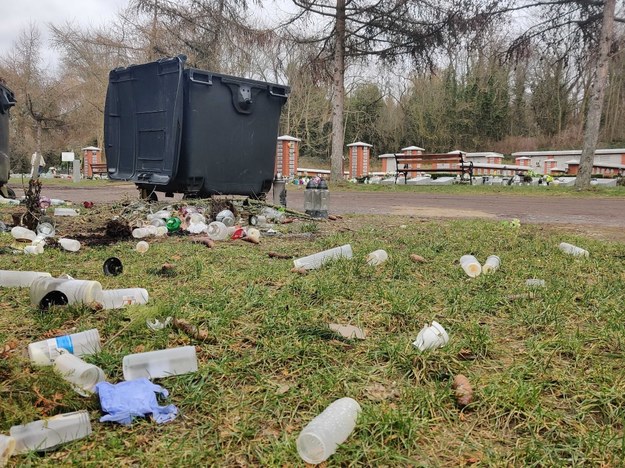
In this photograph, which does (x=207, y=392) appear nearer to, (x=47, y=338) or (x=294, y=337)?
(x=294, y=337)

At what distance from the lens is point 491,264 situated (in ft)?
10.2

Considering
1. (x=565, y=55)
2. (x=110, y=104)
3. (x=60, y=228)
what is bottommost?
(x=60, y=228)

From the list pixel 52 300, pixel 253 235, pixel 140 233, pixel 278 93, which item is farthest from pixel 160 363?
pixel 278 93

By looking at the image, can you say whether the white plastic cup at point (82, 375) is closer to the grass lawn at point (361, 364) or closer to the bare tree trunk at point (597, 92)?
the grass lawn at point (361, 364)

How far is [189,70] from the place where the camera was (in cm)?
563

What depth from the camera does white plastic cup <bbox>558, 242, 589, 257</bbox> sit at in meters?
3.59

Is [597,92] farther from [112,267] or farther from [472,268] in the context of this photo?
[112,267]

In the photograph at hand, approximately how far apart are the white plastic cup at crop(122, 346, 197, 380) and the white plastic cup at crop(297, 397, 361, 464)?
52 cm

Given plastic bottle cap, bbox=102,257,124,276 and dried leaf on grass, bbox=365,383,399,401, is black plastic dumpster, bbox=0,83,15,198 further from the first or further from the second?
dried leaf on grass, bbox=365,383,399,401

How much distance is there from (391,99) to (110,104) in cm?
3480

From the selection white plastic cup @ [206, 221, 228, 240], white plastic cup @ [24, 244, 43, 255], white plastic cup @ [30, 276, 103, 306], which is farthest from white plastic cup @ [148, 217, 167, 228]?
white plastic cup @ [30, 276, 103, 306]

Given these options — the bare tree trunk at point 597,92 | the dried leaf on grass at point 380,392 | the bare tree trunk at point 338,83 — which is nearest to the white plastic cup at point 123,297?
the dried leaf on grass at point 380,392

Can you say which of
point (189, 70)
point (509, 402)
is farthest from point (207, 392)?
point (189, 70)

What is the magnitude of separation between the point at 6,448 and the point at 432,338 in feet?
4.37
